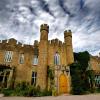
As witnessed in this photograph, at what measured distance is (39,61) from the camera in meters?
23.8

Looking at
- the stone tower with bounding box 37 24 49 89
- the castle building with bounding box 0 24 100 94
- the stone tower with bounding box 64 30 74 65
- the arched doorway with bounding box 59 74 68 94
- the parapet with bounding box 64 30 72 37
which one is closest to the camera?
the arched doorway with bounding box 59 74 68 94

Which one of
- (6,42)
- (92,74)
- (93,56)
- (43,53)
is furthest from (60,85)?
(93,56)

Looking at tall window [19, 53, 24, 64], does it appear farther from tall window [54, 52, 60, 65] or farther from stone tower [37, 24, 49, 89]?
tall window [54, 52, 60, 65]

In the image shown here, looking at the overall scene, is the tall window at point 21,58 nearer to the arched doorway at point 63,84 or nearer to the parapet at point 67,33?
the arched doorway at point 63,84

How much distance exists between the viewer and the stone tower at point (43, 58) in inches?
877

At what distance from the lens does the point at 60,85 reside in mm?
21469

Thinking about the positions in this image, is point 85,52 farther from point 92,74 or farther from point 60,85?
point 60,85

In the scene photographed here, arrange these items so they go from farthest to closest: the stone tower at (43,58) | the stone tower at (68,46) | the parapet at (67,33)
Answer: the parapet at (67,33) < the stone tower at (68,46) < the stone tower at (43,58)

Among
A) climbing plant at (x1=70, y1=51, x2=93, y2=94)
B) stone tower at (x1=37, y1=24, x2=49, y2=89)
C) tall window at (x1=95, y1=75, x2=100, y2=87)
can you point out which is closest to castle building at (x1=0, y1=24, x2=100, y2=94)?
stone tower at (x1=37, y1=24, x2=49, y2=89)

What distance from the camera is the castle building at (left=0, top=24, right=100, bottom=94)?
22078mm

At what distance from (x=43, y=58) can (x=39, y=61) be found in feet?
2.93

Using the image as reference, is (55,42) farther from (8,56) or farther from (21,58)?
(8,56)

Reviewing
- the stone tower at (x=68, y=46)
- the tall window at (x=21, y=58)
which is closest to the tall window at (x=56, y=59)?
the stone tower at (x=68, y=46)

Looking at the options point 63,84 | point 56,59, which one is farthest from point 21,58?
point 63,84
